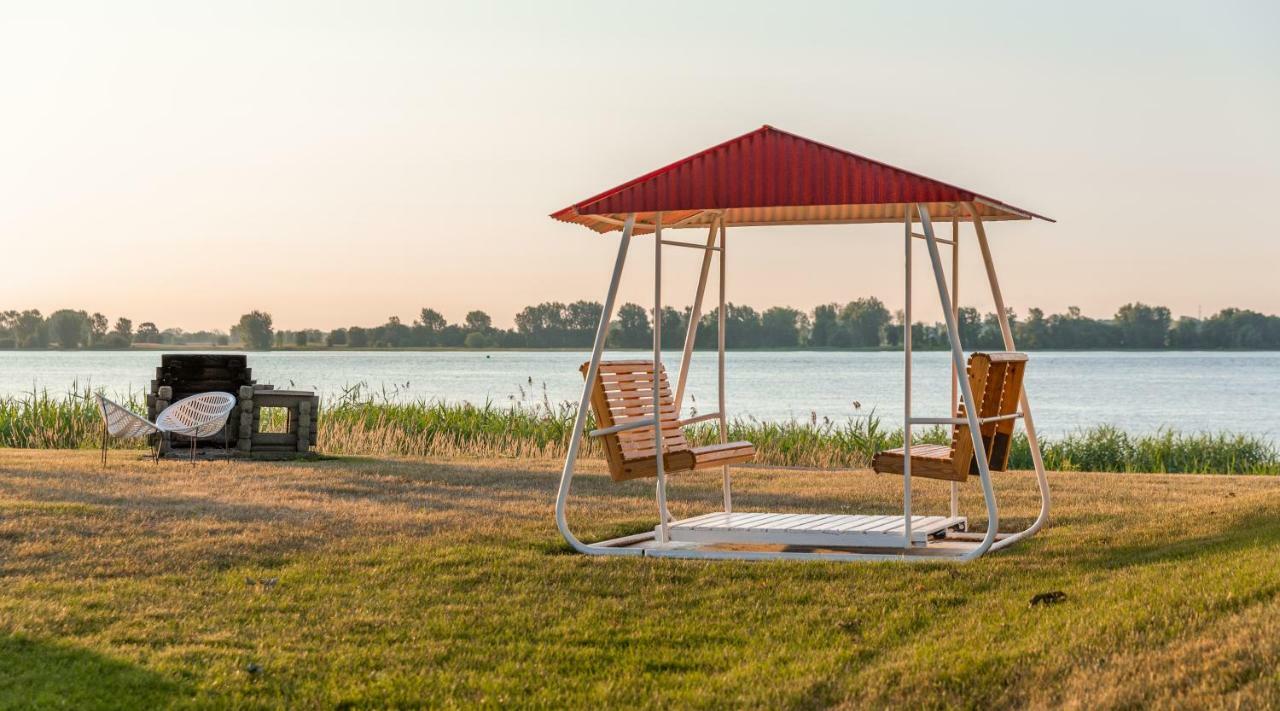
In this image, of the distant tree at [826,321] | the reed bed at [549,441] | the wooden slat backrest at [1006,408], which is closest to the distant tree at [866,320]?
the distant tree at [826,321]

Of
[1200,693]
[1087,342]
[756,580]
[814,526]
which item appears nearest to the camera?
[1200,693]

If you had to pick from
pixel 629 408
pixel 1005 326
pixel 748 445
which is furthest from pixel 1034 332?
pixel 629 408

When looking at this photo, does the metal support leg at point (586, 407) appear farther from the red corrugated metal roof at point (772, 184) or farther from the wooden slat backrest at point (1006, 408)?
the wooden slat backrest at point (1006, 408)

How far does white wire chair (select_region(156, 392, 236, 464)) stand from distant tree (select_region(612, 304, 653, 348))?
27.3m

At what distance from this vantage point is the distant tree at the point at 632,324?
4000 centimetres

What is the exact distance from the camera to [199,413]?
12.6 meters

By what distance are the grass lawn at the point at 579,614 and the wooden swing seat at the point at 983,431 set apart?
21.7 inches

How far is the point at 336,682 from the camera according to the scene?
4.99 metres

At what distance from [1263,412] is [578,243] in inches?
893

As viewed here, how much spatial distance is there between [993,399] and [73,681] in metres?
4.84

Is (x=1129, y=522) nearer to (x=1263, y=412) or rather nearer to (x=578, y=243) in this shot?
(x=578, y=243)

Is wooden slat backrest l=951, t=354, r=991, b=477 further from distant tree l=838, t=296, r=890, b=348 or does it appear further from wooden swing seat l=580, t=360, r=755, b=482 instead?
distant tree l=838, t=296, r=890, b=348

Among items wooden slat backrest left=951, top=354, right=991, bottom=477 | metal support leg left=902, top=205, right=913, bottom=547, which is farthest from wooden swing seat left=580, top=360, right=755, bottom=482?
wooden slat backrest left=951, top=354, right=991, bottom=477

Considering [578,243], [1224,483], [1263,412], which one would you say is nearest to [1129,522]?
[1224,483]
